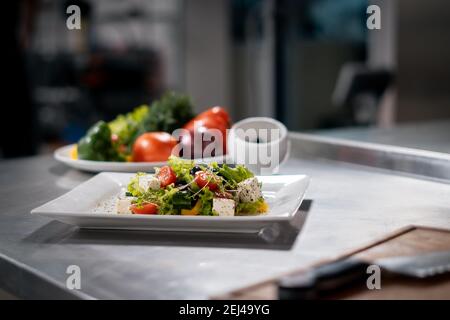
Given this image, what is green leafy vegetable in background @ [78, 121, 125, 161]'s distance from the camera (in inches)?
59.7

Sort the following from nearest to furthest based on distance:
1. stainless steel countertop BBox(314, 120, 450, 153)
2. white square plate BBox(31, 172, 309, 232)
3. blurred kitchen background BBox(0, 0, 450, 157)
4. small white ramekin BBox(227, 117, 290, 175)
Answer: white square plate BBox(31, 172, 309, 232)
small white ramekin BBox(227, 117, 290, 175)
stainless steel countertop BBox(314, 120, 450, 153)
blurred kitchen background BBox(0, 0, 450, 157)

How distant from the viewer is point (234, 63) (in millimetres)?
5523

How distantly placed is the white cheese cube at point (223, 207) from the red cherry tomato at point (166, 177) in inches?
4.4

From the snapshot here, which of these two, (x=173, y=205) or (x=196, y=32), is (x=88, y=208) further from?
(x=196, y=32)

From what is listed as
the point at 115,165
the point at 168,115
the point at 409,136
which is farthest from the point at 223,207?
the point at 409,136

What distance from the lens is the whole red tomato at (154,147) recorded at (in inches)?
58.0

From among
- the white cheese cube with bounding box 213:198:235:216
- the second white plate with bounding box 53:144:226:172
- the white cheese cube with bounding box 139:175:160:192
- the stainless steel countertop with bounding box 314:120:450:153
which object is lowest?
the stainless steel countertop with bounding box 314:120:450:153

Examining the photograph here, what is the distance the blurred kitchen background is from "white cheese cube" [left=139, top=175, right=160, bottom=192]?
99 cm

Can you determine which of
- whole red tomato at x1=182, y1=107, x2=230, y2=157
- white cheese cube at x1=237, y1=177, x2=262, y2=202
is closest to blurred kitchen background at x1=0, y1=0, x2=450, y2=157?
whole red tomato at x1=182, y1=107, x2=230, y2=157

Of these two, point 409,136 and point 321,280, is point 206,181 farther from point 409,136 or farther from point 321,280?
point 409,136

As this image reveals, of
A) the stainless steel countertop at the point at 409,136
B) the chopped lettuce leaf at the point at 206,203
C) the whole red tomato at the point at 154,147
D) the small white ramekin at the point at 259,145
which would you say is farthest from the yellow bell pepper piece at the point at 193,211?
the stainless steel countertop at the point at 409,136

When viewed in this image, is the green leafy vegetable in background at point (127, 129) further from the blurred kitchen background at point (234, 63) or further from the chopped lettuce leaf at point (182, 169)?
the blurred kitchen background at point (234, 63)

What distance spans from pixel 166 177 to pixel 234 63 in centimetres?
455

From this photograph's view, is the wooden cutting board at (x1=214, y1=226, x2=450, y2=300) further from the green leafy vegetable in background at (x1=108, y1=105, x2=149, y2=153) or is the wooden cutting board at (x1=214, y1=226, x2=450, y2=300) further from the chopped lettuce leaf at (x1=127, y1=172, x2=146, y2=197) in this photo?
the green leafy vegetable in background at (x1=108, y1=105, x2=149, y2=153)
